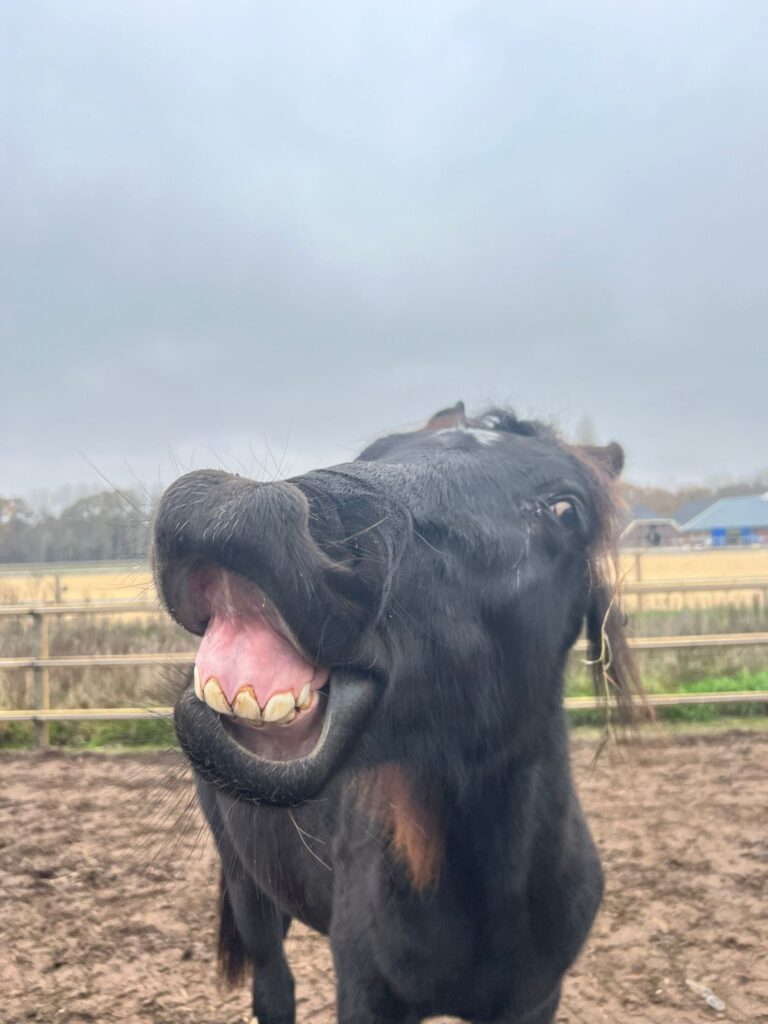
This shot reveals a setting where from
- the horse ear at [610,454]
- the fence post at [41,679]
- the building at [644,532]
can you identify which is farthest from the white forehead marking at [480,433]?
the fence post at [41,679]

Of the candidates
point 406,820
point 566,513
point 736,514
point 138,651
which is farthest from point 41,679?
point 736,514

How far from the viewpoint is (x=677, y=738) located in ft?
24.2

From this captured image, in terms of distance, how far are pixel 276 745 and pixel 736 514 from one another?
62.9ft

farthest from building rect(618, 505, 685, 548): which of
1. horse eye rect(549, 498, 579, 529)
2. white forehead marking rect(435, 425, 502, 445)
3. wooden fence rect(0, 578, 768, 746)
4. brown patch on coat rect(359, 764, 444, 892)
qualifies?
wooden fence rect(0, 578, 768, 746)

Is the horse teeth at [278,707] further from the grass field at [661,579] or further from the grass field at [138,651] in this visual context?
the grass field at [661,579]

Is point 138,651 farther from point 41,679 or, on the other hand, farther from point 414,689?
point 414,689

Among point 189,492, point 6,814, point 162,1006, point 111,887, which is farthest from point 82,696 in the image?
point 189,492

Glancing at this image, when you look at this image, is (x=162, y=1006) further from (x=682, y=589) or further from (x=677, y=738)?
(x=682, y=589)

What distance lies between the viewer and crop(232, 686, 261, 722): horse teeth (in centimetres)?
129

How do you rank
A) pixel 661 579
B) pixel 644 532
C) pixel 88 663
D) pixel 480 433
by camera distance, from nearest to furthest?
1. pixel 480 433
2. pixel 644 532
3. pixel 88 663
4. pixel 661 579

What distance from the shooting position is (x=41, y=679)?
7840 mm

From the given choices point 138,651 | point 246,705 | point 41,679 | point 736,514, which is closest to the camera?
point 246,705

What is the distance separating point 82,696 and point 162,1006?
539 cm

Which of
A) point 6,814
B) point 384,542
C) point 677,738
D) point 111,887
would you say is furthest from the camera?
point 677,738
